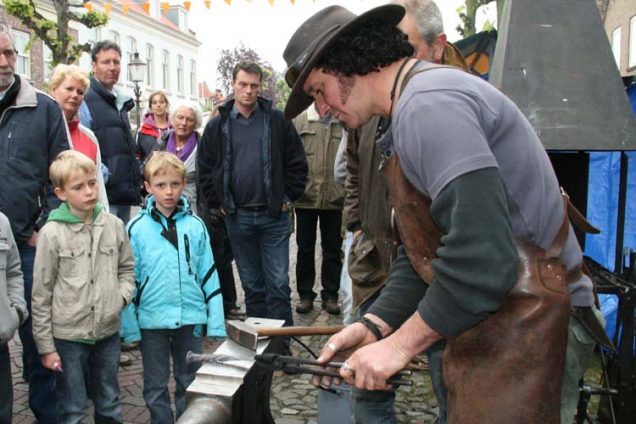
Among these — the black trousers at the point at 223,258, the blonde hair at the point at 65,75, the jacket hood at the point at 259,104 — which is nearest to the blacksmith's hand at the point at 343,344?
the blonde hair at the point at 65,75

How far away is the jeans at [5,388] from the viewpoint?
3324 millimetres

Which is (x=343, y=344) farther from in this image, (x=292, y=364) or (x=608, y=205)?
(x=608, y=205)

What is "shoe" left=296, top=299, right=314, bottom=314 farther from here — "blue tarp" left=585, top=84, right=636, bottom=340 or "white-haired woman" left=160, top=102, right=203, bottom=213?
"blue tarp" left=585, top=84, right=636, bottom=340

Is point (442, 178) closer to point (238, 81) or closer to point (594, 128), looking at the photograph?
point (594, 128)

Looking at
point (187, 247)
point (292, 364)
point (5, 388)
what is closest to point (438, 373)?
point (292, 364)

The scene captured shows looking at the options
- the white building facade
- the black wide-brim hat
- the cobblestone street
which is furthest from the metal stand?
the white building facade

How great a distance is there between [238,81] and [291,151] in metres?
0.67

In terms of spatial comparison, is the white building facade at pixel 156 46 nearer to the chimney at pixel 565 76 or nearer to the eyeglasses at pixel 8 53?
the eyeglasses at pixel 8 53

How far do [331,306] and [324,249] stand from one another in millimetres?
553

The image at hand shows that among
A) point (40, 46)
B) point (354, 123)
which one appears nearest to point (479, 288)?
point (354, 123)

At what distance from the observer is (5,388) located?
3367 mm

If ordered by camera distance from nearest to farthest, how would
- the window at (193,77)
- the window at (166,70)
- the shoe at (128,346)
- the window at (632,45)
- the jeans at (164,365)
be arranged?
the jeans at (164,365) → the shoe at (128,346) → the window at (632,45) → the window at (166,70) → the window at (193,77)

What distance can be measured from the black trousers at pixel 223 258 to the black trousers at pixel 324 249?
0.66 meters

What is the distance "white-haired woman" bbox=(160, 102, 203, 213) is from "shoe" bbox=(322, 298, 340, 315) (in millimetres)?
1528
